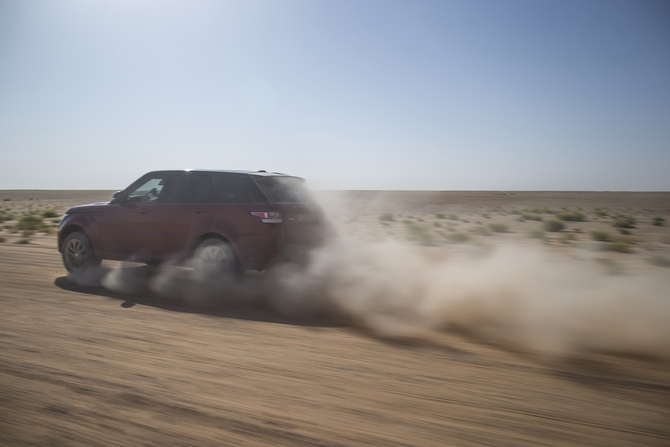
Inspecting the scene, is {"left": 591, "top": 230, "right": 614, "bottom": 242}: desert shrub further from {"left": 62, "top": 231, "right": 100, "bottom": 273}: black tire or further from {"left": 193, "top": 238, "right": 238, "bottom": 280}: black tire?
{"left": 62, "top": 231, "right": 100, "bottom": 273}: black tire

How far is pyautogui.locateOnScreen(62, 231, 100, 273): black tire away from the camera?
7855 millimetres

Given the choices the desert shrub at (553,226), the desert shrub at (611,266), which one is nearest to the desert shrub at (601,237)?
the desert shrub at (553,226)

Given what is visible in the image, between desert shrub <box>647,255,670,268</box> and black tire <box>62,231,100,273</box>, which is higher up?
→ black tire <box>62,231,100,273</box>

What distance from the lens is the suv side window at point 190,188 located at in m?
6.89

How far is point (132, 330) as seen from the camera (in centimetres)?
500

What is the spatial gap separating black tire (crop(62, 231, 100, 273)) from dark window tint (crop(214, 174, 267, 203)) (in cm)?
280

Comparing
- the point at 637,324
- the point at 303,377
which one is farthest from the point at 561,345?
the point at 303,377

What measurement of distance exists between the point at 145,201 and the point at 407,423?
579cm

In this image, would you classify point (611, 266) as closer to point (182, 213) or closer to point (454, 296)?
point (454, 296)

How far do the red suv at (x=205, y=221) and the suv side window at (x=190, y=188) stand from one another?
0.05 ft

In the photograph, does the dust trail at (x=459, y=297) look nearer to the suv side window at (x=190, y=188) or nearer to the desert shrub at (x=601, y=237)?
the suv side window at (x=190, y=188)

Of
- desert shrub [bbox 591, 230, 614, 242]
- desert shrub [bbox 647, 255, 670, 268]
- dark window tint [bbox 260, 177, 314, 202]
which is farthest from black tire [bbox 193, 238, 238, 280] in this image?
desert shrub [bbox 591, 230, 614, 242]

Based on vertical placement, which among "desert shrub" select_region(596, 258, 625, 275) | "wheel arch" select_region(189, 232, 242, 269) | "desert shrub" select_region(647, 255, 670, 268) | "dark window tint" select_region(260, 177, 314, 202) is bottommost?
"desert shrub" select_region(596, 258, 625, 275)

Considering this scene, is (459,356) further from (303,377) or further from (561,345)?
(303,377)
